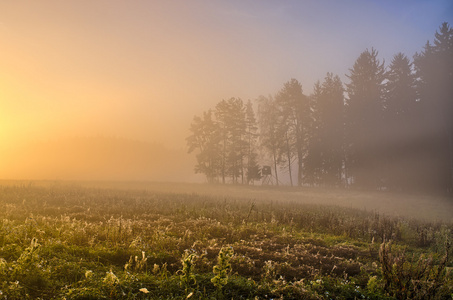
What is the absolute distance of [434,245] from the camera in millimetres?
9828

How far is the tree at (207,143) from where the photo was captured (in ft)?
166

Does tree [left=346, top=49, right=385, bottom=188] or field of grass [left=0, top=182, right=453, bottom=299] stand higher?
tree [left=346, top=49, right=385, bottom=188]

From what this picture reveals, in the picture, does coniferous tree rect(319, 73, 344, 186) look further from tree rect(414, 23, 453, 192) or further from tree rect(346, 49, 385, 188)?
tree rect(414, 23, 453, 192)

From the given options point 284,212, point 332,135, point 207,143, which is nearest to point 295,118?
point 332,135

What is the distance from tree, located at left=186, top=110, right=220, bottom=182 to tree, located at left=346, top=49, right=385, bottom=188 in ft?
74.5

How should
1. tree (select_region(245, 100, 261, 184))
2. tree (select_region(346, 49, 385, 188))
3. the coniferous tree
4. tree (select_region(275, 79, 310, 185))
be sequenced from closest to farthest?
tree (select_region(346, 49, 385, 188)), the coniferous tree, tree (select_region(275, 79, 310, 185)), tree (select_region(245, 100, 261, 184))

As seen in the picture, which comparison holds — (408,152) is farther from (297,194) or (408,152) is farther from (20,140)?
(20,140)

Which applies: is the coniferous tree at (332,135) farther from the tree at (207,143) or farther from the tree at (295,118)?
the tree at (207,143)

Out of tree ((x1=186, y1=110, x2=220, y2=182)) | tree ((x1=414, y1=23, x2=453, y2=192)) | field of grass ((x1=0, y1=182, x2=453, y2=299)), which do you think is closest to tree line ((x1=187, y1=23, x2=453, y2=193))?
tree ((x1=414, y1=23, x2=453, y2=192))

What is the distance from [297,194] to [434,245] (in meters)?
23.2

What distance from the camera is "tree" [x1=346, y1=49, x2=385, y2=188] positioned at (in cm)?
3528

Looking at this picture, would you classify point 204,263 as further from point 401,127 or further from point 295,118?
point 295,118

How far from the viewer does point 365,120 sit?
121 ft

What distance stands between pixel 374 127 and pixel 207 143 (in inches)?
1103
